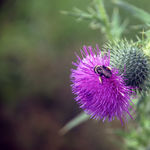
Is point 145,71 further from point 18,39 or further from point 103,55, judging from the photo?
point 18,39

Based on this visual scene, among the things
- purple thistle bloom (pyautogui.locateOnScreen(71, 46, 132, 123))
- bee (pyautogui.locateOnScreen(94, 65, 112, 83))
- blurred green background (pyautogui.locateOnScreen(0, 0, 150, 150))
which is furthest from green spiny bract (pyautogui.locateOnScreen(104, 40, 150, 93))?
blurred green background (pyautogui.locateOnScreen(0, 0, 150, 150))

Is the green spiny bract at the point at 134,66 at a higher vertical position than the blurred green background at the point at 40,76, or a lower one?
lower

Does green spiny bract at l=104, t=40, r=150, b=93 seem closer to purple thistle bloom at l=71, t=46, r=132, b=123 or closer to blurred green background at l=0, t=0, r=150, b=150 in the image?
purple thistle bloom at l=71, t=46, r=132, b=123

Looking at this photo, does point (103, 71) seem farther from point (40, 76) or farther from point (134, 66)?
point (40, 76)

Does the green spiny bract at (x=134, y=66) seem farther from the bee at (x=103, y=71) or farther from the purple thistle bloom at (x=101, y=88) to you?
the bee at (x=103, y=71)

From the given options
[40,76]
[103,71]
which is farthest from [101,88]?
[40,76]

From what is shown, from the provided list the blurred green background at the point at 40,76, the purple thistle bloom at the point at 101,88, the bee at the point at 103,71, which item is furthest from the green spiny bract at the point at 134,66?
the blurred green background at the point at 40,76
